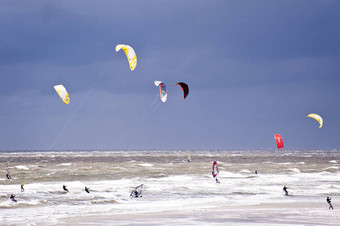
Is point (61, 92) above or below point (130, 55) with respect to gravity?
below

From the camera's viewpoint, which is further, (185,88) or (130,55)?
(185,88)

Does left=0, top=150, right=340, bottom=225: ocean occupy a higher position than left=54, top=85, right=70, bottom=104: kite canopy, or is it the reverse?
left=54, top=85, right=70, bottom=104: kite canopy

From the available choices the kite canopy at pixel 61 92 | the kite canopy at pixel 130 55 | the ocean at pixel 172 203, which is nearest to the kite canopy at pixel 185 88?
the kite canopy at pixel 130 55

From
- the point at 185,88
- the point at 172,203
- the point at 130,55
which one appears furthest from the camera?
the point at 185,88

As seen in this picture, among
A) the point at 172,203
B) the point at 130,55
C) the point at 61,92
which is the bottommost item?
the point at 172,203

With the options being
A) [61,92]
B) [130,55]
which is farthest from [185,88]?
[61,92]

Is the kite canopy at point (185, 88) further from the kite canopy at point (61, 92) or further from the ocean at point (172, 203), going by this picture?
the kite canopy at point (61, 92)

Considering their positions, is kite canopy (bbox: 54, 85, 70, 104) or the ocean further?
kite canopy (bbox: 54, 85, 70, 104)

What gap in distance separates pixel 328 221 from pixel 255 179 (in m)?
17.0

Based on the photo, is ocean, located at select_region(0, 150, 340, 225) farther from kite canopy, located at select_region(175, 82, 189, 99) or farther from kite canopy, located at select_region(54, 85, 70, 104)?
kite canopy, located at select_region(175, 82, 189, 99)

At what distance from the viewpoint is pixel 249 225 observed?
14641 mm

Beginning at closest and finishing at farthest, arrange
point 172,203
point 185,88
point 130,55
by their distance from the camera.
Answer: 1. point 172,203
2. point 130,55
3. point 185,88

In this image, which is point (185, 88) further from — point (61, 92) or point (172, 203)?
point (172, 203)

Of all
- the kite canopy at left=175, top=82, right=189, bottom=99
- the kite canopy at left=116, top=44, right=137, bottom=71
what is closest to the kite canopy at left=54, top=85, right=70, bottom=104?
the kite canopy at left=116, top=44, right=137, bottom=71
